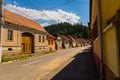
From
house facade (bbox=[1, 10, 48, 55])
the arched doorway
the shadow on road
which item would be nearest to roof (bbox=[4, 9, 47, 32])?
house facade (bbox=[1, 10, 48, 55])

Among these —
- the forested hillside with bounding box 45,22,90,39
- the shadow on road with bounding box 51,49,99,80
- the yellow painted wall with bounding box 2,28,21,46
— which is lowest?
the shadow on road with bounding box 51,49,99,80

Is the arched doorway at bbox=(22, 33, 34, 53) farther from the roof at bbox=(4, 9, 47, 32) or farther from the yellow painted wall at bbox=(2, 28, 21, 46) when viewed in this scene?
the yellow painted wall at bbox=(2, 28, 21, 46)

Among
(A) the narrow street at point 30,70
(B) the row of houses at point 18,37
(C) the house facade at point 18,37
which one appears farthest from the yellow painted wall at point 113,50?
(C) the house facade at point 18,37

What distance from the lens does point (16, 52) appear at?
2955 centimetres

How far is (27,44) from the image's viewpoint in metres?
34.9

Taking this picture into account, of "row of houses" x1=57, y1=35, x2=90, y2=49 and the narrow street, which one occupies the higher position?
"row of houses" x1=57, y1=35, x2=90, y2=49

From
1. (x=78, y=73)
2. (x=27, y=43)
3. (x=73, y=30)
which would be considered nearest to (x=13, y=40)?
(x=27, y=43)

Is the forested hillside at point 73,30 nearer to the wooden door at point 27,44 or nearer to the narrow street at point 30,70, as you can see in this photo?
the wooden door at point 27,44

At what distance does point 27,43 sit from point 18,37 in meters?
4.46

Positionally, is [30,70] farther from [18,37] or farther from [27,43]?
[27,43]

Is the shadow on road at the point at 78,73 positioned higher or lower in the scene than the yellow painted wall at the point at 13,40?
lower

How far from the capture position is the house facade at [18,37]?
27.1 metres

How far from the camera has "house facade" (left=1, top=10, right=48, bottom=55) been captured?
2708 cm

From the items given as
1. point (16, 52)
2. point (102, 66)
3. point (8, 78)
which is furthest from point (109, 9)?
point (16, 52)
